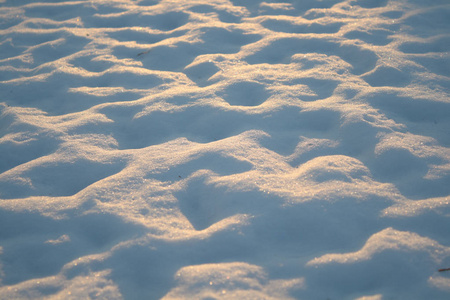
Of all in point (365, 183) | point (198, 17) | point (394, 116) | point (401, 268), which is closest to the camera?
point (401, 268)

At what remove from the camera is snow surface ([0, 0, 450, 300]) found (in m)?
1.35

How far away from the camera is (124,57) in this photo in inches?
109

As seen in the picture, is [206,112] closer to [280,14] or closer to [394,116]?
[394,116]

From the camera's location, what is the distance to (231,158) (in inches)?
70.8

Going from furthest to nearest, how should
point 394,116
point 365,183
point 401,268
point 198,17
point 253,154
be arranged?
point 198,17, point 394,116, point 253,154, point 365,183, point 401,268

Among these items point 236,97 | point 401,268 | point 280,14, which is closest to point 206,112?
point 236,97

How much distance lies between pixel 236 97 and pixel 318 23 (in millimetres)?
1209

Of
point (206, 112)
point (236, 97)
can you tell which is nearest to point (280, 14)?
point (236, 97)

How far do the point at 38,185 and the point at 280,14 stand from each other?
2.46 meters

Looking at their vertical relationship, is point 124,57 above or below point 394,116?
above

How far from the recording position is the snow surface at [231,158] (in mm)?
1354

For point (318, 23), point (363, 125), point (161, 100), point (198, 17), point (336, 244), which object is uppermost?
point (198, 17)

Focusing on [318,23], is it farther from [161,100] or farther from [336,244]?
[336,244]

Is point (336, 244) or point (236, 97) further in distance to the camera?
point (236, 97)
